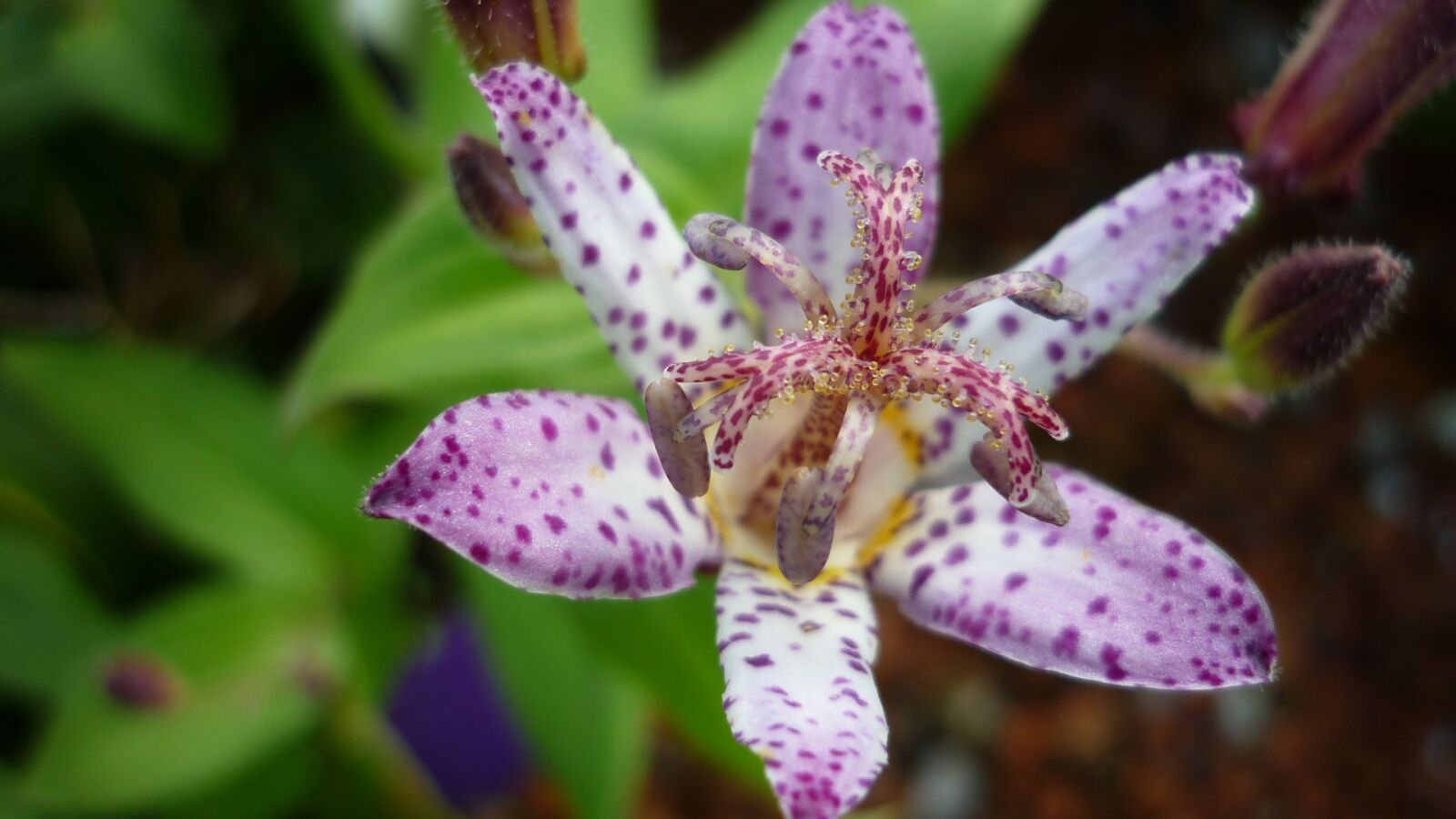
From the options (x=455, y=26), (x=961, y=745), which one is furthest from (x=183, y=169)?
(x=961, y=745)

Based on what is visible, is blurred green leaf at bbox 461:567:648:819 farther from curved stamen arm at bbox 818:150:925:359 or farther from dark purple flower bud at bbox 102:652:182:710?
curved stamen arm at bbox 818:150:925:359

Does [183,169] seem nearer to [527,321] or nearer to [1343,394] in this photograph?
[527,321]

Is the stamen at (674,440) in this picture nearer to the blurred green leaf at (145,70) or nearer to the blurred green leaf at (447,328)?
the blurred green leaf at (447,328)

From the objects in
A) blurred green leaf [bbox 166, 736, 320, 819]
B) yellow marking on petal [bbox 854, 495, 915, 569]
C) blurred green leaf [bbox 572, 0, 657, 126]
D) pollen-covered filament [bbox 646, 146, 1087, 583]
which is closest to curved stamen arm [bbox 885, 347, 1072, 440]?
pollen-covered filament [bbox 646, 146, 1087, 583]

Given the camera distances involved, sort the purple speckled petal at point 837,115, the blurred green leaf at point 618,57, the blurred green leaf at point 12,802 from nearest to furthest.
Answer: the purple speckled petal at point 837,115 → the blurred green leaf at point 12,802 → the blurred green leaf at point 618,57

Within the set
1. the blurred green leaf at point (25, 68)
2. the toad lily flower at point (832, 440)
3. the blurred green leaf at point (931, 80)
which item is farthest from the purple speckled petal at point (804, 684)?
the blurred green leaf at point (25, 68)
